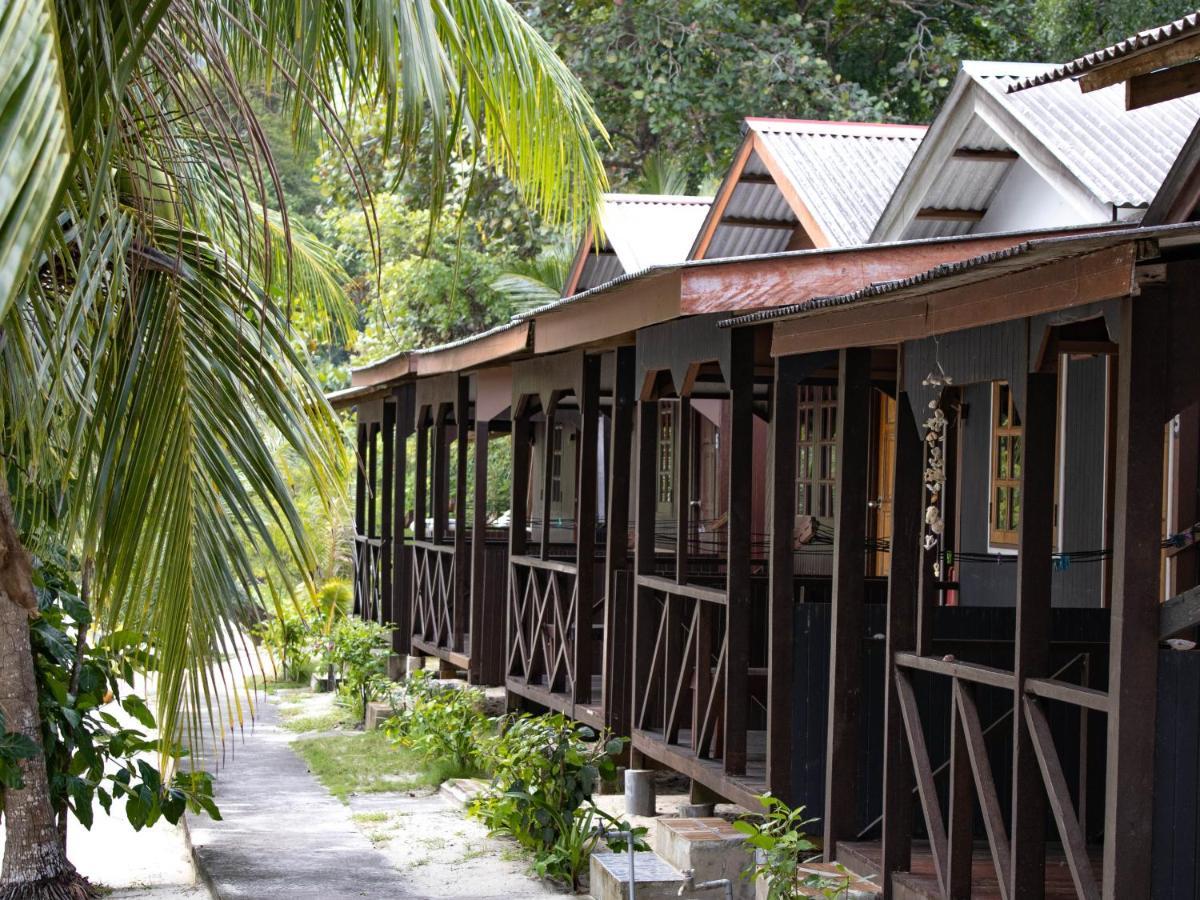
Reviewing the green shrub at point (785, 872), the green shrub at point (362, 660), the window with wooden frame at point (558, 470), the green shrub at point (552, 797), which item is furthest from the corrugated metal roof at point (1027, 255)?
the window with wooden frame at point (558, 470)

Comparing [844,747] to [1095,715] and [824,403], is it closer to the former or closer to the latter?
[1095,715]

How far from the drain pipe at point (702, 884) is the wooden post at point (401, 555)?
8.94m

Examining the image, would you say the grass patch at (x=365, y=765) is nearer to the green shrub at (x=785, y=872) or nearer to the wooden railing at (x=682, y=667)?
the wooden railing at (x=682, y=667)

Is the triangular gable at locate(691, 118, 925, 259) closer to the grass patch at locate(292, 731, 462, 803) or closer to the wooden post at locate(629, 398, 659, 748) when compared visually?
the wooden post at locate(629, 398, 659, 748)

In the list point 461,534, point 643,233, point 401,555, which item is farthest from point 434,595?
point 643,233

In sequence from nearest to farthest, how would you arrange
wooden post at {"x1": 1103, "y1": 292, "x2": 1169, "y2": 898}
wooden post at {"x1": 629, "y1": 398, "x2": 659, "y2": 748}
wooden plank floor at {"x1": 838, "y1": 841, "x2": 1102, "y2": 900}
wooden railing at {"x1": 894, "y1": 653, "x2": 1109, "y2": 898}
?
wooden post at {"x1": 1103, "y1": 292, "x2": 1169, "y2": 898}, wooden railing at {"x1": 894, "y1": 653, "x2": 1109, "y2": 898}, wooden plank floor at {"x1": 838, "y1": 841, "x2": 1102, "y2": 900}, wooden post at {"x1": 629, "y1": 398, "x2": 659, "y2": 748}

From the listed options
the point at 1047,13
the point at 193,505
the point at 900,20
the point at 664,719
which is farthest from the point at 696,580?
the point at 900,20

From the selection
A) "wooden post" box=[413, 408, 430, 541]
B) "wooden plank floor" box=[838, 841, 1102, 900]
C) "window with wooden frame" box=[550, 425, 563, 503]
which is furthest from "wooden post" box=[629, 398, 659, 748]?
"window with wooden frame" box=[550, 425, 563, 503]

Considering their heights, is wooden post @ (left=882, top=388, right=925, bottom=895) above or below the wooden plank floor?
above

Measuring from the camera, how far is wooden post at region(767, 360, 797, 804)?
7059 mm

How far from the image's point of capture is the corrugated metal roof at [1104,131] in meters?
8.88

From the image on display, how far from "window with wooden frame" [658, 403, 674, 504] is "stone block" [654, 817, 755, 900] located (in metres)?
10.4

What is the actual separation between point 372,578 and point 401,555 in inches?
55.2

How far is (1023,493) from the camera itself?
5.19m
